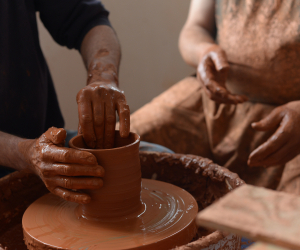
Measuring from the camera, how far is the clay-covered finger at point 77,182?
0.84 meters

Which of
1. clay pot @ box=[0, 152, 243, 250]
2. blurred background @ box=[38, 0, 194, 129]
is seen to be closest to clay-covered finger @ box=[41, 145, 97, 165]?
clay pot @ box=[0, 152, 243, 250]

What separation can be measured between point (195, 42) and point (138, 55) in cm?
169

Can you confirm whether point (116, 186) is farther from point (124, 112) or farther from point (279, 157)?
point (279, 157)

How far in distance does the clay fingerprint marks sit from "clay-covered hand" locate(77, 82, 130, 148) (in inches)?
23.7

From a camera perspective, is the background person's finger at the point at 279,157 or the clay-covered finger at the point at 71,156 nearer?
the clay-covered finger at the point at 71,156

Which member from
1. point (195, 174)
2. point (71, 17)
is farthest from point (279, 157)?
point (71, 17)

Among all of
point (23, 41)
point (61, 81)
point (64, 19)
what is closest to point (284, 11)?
point (64, 19)

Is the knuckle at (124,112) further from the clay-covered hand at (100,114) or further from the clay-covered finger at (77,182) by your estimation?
the clay-covered finger at (77,182)

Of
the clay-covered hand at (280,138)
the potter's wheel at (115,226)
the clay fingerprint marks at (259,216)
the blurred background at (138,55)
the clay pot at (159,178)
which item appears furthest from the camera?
the blurred background at (138,55)

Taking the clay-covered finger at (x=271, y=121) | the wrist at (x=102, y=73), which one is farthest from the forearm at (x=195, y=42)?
the wrist at (x=102, y=73)

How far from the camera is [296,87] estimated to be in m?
1.67

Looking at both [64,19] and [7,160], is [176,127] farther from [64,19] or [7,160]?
[7,160]

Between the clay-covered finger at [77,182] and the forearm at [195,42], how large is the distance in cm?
109

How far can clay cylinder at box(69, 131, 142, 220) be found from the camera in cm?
88
